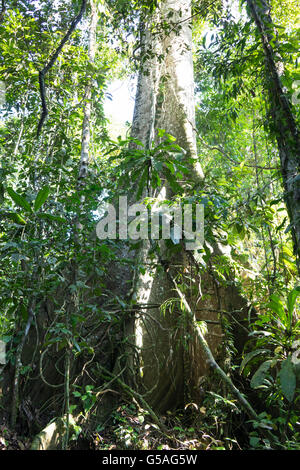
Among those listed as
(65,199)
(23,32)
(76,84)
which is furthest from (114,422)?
(23,32)

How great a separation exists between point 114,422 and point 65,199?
164cm

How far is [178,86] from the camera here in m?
4.45

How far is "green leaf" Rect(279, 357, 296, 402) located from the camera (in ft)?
6.23

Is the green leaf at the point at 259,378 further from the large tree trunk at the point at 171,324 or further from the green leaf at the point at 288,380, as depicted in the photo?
the large tree trunk at the point at 171,324

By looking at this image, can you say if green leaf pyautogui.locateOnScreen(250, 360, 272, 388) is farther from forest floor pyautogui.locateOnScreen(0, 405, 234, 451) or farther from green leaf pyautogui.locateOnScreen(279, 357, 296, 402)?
forest floor pyautogui.locateOnScreen(0, 405, 234, 451)

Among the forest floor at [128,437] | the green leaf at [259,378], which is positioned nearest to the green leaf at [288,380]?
the green leaf at [259,378]

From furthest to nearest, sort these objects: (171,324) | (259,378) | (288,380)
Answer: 1. (171,324)
2. (259,378)
3. (288,380)

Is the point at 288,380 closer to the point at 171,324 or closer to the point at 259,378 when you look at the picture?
the point at 259,378

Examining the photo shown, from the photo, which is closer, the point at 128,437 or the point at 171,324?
the point at 128,437

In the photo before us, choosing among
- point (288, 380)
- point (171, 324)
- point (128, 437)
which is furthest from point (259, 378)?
point (171, 324)

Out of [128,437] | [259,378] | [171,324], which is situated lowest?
[128,437]

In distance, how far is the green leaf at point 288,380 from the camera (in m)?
1.90

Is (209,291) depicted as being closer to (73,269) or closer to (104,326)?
(104,326)

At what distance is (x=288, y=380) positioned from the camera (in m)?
1.95
